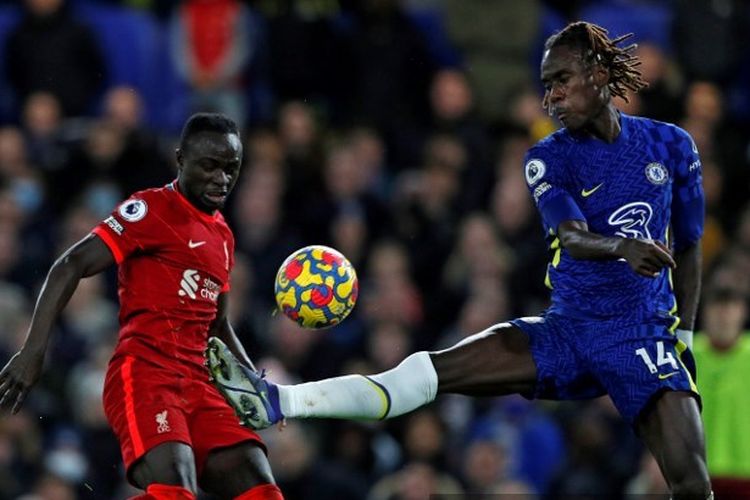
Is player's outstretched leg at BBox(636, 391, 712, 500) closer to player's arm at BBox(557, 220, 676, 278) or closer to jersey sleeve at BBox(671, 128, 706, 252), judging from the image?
player's arm at BBox(557, 220, 676, 278)

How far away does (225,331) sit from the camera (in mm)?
8148

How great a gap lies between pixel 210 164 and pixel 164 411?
3.52 ft

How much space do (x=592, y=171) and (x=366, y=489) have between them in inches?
166

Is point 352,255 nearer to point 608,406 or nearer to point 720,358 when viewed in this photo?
point 608,406

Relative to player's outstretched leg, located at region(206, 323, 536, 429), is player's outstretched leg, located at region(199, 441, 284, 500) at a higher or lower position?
lower

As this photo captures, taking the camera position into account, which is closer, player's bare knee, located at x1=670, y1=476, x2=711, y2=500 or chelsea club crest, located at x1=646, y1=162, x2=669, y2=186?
player's bare knee, located at x1=670, y1=476, x2=711, y2=500

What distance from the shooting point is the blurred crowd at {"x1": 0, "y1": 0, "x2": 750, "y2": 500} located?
38.0ft

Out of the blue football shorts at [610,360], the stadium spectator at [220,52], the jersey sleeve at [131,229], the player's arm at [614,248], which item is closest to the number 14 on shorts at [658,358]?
the blue football shorts at [610,360]

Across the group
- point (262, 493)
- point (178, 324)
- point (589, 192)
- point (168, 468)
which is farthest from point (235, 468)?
point (589, 192)

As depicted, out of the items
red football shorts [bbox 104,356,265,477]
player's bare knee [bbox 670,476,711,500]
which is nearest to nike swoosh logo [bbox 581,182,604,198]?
player's bare knee [bbox 670,476,711,500]

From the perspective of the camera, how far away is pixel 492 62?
1419 centimetres

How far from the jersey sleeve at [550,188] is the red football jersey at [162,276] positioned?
1446 millimetres

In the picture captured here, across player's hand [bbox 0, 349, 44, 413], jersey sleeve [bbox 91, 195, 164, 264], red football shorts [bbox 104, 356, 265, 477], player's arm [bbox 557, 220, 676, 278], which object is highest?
jersey sleeve [bbox 91, 195, 164, 264]

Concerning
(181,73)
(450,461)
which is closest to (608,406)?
(450,461)
